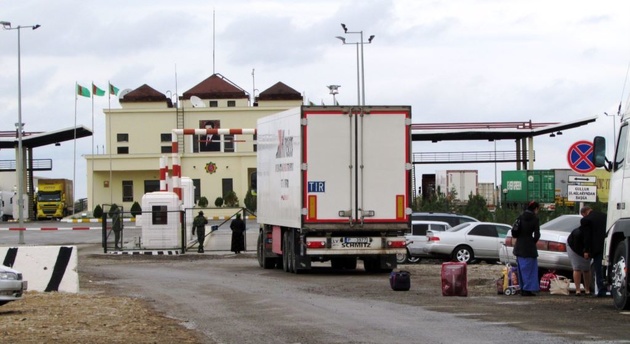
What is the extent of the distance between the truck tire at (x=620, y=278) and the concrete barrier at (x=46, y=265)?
30.9 feet

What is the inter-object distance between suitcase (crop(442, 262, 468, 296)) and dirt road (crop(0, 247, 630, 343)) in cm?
28

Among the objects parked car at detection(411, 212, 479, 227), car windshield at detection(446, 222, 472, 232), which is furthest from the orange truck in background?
car windshield at detection(446, 222, 472, 232)

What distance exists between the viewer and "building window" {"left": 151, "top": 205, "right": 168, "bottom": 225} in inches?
1671

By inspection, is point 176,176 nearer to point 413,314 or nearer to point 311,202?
point 311,202

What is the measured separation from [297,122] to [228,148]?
7060cm

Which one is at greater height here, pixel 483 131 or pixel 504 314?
pixel 483 131

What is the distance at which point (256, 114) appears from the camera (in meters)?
93.8

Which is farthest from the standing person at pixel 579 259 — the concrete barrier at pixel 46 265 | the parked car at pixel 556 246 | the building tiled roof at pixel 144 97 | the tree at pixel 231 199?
the building tiled roof at pixel 144 97

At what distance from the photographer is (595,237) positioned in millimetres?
19500

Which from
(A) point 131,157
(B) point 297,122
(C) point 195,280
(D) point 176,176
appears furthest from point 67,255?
(A) point 131,157

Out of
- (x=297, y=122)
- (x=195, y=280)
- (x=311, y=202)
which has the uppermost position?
(x=297, y=122)

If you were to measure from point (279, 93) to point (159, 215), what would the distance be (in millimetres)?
54870

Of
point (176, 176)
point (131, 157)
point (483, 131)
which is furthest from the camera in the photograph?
point (131, 157)

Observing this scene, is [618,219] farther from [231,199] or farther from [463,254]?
[231,199]
